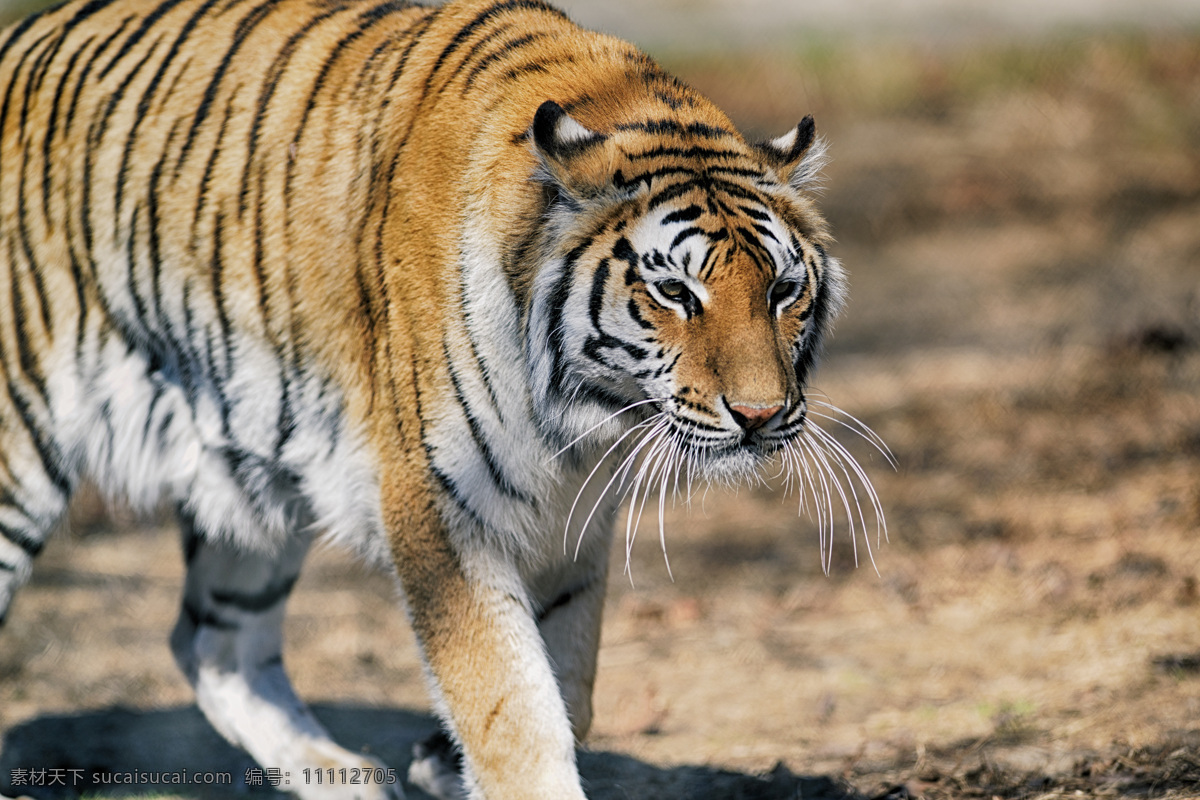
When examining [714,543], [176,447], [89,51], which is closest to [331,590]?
[714,543]

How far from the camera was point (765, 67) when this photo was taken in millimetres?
11234

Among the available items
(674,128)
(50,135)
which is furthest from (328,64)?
(674,128)

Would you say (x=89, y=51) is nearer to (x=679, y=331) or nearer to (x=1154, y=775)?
(x=679, y=331)

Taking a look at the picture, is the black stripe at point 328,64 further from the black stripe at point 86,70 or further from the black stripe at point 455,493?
the black stripe at point 455,493

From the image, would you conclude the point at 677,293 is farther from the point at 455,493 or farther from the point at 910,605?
the point at 910,605

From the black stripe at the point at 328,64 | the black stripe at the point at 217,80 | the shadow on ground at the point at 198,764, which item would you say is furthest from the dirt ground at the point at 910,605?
the black stripe at the point at 217,80

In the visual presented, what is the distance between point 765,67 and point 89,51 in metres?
8.23

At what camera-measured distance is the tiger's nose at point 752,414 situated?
256 centimetres

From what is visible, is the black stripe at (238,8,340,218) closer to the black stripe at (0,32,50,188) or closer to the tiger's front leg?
the black stripe at (0,32,50,188)

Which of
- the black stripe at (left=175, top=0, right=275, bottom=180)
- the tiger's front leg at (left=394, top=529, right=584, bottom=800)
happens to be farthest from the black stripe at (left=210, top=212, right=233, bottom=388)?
the tiger's front leg at (left=394, top=529, right=584, bottom=800)

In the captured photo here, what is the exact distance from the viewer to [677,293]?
2.65 metres

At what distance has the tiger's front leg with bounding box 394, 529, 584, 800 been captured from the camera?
282 centimetres

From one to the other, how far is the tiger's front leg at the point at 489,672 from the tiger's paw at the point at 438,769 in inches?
16.8

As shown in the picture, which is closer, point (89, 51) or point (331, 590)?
point (89, 51)
